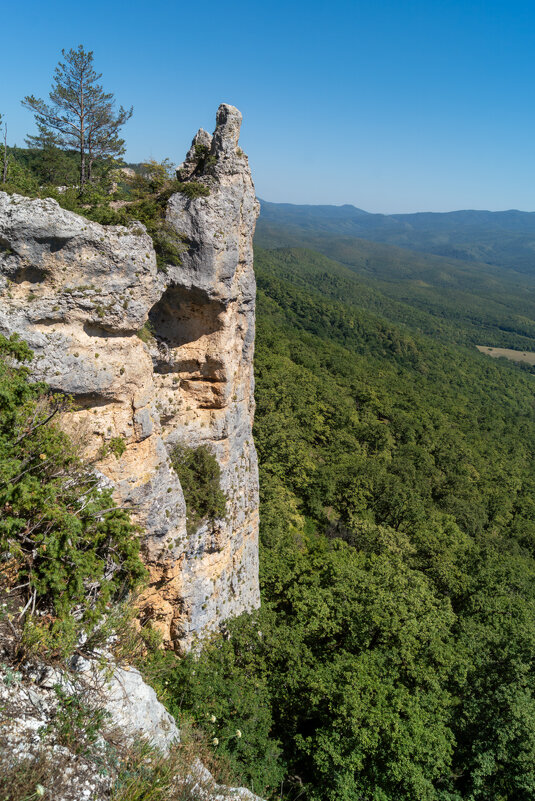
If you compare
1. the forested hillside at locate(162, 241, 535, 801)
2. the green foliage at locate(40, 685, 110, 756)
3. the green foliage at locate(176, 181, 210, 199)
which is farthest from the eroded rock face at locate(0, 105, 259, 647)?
the green foliage at locate(40, 685, 110, 756)

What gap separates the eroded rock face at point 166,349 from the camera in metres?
11.3

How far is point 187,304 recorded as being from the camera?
1631cm

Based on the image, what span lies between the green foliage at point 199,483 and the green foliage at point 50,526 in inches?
222

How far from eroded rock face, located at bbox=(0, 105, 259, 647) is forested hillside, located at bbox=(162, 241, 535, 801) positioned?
2991 millimetres

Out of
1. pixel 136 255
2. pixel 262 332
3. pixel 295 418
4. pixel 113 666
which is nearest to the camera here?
pixel 113 666

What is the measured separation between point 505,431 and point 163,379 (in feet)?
231

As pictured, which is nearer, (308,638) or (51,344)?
(51,344)

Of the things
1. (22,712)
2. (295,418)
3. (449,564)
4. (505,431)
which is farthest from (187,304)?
(505,431)

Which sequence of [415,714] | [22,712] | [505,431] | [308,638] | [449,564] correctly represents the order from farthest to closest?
[505,431] → [449,564] → [308,638] → [415,714] → [22,712]

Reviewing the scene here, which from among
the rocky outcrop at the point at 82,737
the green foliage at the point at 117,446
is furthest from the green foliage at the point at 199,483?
the rocky outcrop at the point at 82,737

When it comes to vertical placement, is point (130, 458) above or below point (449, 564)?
above

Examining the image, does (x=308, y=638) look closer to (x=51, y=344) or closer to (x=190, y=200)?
(x=51, y=344)

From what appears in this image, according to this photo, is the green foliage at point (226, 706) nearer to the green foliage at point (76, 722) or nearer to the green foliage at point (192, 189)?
the green foliage at point (76, 722)

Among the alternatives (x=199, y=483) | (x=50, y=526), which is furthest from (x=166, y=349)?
(x=50, y=526)
